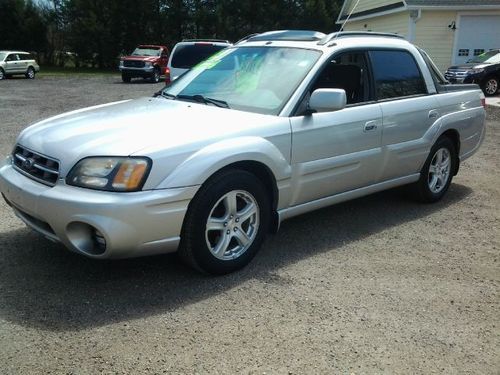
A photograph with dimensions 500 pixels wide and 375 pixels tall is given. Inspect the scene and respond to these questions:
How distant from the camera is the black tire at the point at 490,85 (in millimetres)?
17562

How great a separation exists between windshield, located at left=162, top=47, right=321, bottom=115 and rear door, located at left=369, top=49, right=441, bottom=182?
2.98 feet

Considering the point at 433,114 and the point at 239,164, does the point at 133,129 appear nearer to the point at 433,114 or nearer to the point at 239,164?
the point at 239,164

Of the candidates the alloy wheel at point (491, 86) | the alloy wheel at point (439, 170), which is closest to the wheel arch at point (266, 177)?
the alloy wheel at point (439, 170)

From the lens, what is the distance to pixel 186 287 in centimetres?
368

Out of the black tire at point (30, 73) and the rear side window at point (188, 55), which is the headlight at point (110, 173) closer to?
the rear side window at point (188, 55)

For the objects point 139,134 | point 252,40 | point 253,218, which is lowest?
point 253,218

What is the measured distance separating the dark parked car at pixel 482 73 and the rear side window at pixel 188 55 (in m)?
9.10

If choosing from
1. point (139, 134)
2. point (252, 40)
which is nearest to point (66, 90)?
point (252, 40)

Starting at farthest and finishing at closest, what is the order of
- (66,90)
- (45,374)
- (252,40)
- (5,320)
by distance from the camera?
(66,90)
(252,40)
(5,320)
(45,374)

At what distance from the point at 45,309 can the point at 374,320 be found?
81.1 inches

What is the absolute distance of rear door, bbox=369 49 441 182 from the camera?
5.00 metres

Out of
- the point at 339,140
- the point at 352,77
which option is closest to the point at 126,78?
the point at 352,77

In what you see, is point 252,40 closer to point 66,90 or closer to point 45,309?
point 45,309

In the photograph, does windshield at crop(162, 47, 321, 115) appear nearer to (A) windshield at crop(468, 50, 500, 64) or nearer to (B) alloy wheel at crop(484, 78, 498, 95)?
(B) alloy wheel at crop(484, 78, 498, 95)
